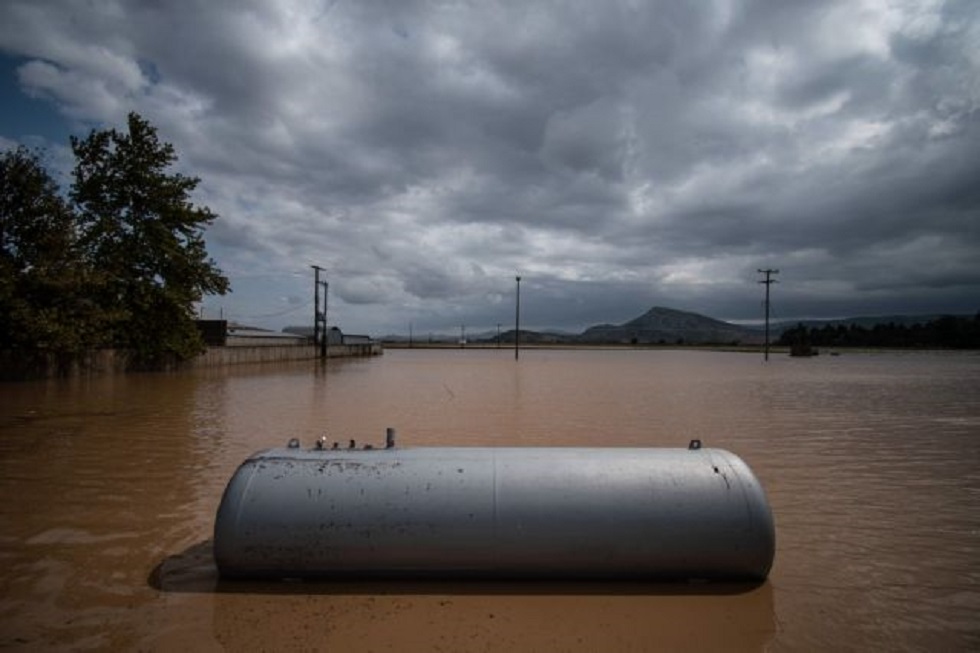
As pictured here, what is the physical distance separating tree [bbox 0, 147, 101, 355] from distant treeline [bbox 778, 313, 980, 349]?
113541mm

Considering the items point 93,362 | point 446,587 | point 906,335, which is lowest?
point 446,587

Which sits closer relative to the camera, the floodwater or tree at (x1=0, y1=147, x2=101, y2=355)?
the floodwater

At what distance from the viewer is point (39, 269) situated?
19391mm

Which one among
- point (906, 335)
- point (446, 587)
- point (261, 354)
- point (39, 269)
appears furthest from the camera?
point (906, 335)

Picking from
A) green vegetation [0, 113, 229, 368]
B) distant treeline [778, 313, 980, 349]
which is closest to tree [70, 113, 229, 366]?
green vegetation [0, 113, 229, 368]

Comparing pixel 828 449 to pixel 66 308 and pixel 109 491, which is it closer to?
pixel 109 491

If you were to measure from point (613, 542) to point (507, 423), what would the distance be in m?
8.26

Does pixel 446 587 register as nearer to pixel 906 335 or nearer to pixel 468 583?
pixel 468 583

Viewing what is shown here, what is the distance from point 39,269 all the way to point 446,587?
22.0m

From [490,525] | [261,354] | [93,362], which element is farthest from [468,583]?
[261,354]

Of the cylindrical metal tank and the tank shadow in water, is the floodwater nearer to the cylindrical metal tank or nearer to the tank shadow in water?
the tank shadow in water

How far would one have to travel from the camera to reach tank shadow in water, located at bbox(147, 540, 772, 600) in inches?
159

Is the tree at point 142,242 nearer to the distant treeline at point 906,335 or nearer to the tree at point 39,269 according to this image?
the tree at point 39,269

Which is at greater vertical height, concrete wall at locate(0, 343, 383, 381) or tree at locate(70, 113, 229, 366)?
tree at locate(70, 113, 229, 366)
